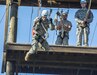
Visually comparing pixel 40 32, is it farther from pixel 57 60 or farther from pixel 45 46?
pixel 57 60

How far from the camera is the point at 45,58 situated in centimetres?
2209

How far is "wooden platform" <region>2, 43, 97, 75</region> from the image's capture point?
2152 centimetres

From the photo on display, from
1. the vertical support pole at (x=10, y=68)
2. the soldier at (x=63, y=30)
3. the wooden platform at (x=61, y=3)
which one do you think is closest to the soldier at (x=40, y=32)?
the soldier at (x=63, y=30)

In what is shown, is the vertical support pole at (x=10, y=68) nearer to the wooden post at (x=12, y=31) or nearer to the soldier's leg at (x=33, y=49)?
the wooden post at (x=12, y=31)

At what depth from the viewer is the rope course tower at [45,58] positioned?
70.6ft

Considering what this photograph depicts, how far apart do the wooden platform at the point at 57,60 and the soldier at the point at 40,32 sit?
0.76m

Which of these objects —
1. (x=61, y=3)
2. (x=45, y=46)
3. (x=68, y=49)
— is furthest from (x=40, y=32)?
(x=61, y=3)

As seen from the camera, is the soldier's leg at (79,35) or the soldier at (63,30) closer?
the soldier's leg at (79,35)

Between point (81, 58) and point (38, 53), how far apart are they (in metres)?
1.38

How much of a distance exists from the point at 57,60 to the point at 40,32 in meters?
1.86

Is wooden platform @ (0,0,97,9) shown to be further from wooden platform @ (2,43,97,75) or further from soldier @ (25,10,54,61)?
soldier @ (25,10,54,61)

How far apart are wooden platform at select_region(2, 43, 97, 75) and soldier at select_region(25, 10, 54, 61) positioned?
76cm

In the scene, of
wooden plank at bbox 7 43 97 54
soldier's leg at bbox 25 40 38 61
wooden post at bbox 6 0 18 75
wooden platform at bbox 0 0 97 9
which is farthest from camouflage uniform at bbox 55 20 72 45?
wooden platform at bbox 0 0 97 9

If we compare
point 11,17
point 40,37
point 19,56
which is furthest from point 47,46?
point 11,17
